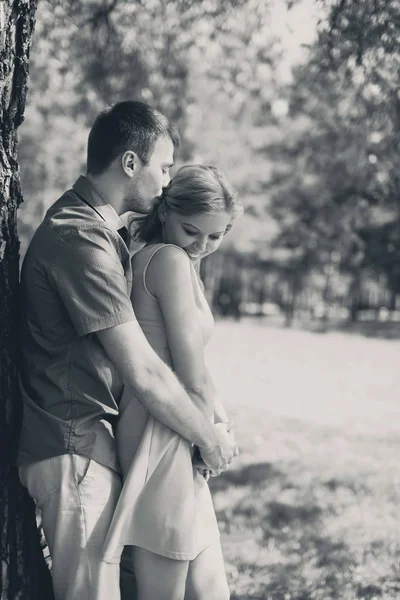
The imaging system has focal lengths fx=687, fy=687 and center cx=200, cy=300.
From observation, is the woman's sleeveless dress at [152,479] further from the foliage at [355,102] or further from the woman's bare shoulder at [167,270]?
the foliage at [355,102]

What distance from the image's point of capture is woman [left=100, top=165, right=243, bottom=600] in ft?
8.23

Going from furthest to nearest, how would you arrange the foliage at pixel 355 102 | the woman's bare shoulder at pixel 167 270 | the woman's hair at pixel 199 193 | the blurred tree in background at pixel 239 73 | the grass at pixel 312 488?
the blurred tree in background at pixel 239 73 < the foliage at pixel 355 102 < the grass at pixel 312 488 < the woman's hair at pixel 199 193 < the woman's bare shoulder at pixel 167 270

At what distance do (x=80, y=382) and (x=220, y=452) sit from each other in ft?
2.02

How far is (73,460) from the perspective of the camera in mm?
2379

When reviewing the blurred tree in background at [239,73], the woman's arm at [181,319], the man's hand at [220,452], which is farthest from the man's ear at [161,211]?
the blurred tree in background at [239,73]

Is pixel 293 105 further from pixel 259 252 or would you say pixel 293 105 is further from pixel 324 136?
pixel 259 252

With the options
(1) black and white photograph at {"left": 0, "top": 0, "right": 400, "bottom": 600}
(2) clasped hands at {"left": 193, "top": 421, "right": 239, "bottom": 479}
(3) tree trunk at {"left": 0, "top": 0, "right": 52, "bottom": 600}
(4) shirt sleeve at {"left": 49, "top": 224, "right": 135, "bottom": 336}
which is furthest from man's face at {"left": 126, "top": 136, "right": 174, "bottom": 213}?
(2) clasped hands at {"left": 193, "top": 421, "right": 239, "bottom": 479}

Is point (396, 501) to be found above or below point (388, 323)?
above

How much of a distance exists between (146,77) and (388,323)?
2411 cm

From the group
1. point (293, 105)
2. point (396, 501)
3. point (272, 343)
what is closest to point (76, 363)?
point (396, 501)

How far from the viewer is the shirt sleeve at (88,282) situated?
7.60 ft

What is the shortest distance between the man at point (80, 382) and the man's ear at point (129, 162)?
16cm

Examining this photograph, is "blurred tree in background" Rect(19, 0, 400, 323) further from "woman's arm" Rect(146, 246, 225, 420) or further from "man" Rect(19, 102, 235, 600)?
"man" Rect(19, 102, 235, 600)

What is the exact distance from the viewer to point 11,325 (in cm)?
264
